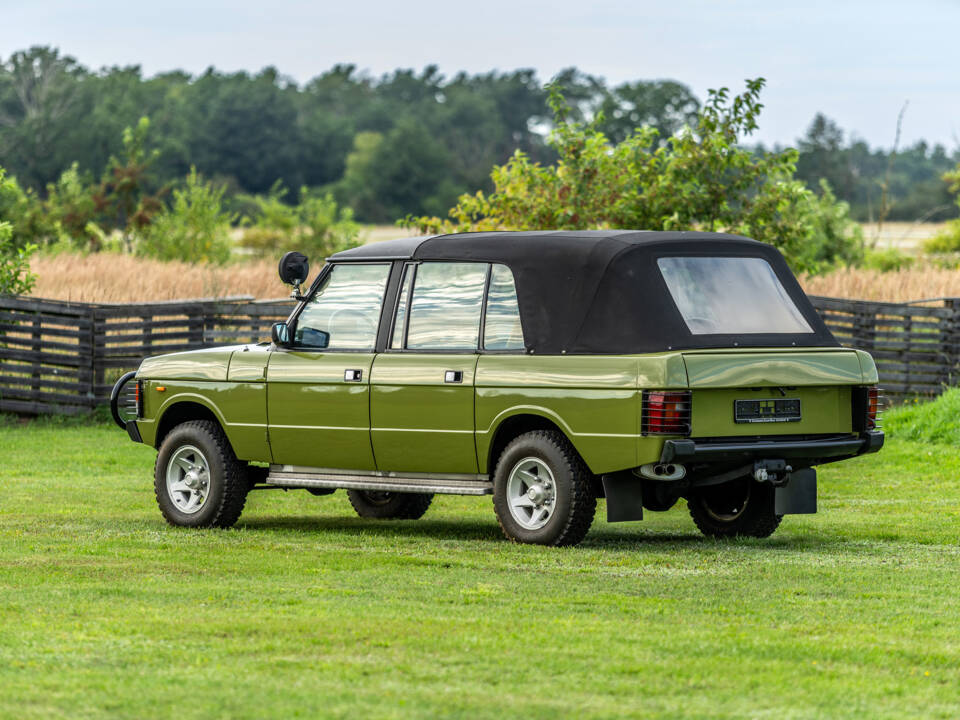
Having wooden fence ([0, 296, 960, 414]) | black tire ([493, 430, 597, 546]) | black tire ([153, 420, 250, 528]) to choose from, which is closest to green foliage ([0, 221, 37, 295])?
wooden fence ([0, 296, 960, 414])

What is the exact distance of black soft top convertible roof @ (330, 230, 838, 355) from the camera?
10734mm

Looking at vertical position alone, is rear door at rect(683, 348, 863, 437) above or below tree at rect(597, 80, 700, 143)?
below

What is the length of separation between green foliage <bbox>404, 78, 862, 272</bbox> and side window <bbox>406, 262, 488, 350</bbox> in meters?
11.8

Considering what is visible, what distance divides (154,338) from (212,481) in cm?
1053

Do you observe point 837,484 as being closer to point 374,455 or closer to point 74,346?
point 374,455

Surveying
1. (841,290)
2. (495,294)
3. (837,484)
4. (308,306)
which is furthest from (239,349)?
(841,290)

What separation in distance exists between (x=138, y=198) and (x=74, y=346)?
36.4 m

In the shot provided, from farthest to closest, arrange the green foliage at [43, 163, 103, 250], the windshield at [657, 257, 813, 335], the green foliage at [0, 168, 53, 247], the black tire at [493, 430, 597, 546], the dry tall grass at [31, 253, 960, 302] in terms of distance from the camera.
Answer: the green foliage at [43, 163, 103, 250], the green foliage at [0, 168, 53, 247], the dry tall grass at [31, 253, 960, 302], the windshield at [657, 257, 813, 335], the black tire at [493, 430, 597, 546]

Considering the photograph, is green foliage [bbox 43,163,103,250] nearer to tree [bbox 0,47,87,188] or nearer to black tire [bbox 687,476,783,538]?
tree [bbox 0,47,87,188]

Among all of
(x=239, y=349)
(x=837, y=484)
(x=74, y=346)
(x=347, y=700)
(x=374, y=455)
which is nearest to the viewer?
(x=347, y=700)

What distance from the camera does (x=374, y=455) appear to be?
1175cm

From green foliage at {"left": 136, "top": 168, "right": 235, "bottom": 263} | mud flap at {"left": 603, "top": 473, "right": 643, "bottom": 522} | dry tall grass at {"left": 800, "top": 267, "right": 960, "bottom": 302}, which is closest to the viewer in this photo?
mud flap at {"left": 603, "top": 473, "right": 643, "bottom": 522}

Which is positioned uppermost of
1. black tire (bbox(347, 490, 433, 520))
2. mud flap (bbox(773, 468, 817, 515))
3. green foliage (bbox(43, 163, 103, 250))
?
green foliage (bbox(43, 163, 103, 250))

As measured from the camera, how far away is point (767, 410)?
1071 centimetres
